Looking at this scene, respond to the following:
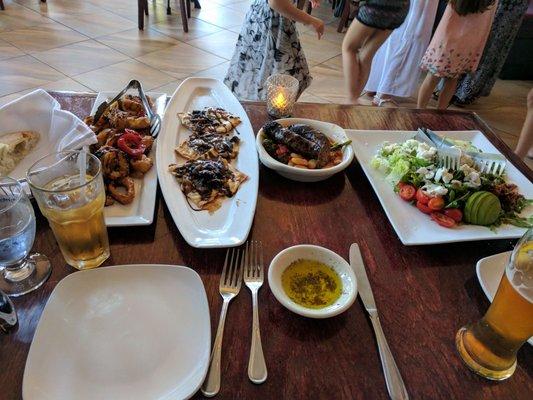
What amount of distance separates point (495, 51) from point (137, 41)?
3.04m

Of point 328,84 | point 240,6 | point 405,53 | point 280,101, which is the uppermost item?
point 280,101

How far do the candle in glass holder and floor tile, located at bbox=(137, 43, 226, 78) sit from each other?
2.14m

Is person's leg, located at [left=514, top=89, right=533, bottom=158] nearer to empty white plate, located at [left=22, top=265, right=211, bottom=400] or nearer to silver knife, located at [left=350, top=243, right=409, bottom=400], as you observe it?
silver knife, located at [left=350, top=243, right=409, bottom=400]

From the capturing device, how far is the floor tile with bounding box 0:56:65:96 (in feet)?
9.32

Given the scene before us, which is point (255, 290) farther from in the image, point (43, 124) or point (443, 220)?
point (43, 124)

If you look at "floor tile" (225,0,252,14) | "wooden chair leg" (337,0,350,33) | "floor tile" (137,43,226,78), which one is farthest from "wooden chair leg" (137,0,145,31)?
"wooden chair leg" (337,0,350,33)

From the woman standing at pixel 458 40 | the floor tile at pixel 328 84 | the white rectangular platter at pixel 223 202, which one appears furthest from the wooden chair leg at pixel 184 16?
the white rectangular platter at pixel 223 202

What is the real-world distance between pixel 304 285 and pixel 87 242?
0.41 m

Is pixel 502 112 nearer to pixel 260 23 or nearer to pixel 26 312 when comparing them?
pixel 260 23

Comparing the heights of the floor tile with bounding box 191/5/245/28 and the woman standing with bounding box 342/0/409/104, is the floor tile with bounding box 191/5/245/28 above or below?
below

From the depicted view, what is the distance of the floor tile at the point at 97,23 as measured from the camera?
3.83 metres

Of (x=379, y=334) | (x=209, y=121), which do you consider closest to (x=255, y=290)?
(x=379, y=334)

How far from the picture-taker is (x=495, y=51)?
3188 mm

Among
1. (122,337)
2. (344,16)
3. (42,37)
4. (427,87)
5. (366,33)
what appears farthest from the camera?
(344,16)
